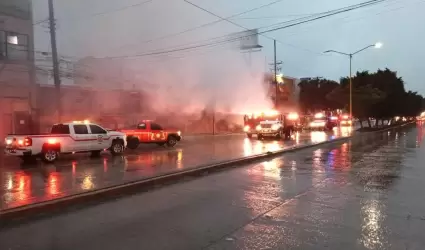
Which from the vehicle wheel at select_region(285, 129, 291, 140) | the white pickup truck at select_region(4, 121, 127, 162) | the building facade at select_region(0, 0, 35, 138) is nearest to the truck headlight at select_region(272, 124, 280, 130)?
the vehicle wheel at select_region(285, 129, 291, 140)

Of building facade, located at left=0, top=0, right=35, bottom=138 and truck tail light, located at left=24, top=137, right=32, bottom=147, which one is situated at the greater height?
building facade, located at left=0, top=0, right=35, bottom=138

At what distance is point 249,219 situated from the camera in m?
5.26

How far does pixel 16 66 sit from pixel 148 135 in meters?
6.94

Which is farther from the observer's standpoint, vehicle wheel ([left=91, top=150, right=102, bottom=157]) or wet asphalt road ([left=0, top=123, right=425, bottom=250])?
vehicle wheel ([left=91, top=150, right=102, bottom=157])

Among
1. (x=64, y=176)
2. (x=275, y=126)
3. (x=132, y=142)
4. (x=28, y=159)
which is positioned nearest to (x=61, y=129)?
(x=28, y=159)

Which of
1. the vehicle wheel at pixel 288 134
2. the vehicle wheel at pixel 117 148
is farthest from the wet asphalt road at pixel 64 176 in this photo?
the vehicle wheel at pixel 288 134

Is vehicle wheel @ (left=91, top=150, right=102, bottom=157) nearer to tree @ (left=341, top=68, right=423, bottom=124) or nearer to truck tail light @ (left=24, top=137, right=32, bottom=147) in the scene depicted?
truck tail light @ (left=24, top=137, right=32, bottom=147)

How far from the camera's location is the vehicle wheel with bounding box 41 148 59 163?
11734mm

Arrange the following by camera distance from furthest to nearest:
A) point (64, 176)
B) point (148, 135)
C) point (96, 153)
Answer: point (148, 135), point (96, 153), point (64, 176)

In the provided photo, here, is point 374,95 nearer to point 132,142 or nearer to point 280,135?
point 280,135

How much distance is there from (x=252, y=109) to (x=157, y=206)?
24.3 m

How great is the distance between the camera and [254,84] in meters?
29.0

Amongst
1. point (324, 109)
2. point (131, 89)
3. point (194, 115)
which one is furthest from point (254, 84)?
point (324, 109)

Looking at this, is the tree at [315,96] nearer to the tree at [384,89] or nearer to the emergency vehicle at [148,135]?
the tree at [384,89]
